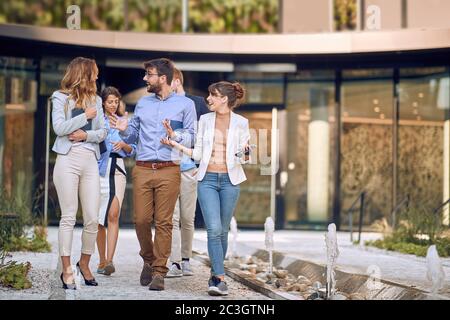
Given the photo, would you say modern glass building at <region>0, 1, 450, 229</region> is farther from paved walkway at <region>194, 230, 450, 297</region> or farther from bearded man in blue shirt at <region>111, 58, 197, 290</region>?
bearded man in blue shirt at <region>111, 58, 197, 290</region>

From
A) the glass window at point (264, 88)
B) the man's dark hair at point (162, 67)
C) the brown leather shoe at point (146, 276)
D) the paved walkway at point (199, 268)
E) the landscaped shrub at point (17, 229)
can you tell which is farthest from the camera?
the glass window at point (264, 88)

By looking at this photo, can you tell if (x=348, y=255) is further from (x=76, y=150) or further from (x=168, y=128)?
(x=76, y=150)

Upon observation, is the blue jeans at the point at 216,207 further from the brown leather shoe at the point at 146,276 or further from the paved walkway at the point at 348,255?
the paved walkway at the point at 348,255

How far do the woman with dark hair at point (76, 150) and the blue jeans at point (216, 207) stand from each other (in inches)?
34.5

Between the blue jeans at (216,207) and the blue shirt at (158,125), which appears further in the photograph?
the blue shirt at (158,125)

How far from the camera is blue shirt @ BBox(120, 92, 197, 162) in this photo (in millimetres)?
8180

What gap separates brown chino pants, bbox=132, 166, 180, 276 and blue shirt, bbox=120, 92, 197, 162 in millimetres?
124

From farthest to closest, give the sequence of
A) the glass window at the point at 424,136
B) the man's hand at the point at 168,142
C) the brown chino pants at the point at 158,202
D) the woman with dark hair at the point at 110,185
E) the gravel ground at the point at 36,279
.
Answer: the glass window at the point at 424,136
the woman with dark hair at the point at 110,185
the brown chino pants at the point at 158,202
the man's hand at the point at 168,142
the gravel ground at the point at 36,279

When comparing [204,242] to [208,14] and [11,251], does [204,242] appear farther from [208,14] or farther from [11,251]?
[208,14]

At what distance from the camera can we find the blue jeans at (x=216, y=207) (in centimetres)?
787

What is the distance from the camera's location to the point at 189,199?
941 centimetres

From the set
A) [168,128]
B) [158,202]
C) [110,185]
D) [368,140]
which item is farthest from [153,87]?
[368,140]

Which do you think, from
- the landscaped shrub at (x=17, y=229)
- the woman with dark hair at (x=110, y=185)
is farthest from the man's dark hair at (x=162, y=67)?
the landscaped shrub at (x=17, y=229)

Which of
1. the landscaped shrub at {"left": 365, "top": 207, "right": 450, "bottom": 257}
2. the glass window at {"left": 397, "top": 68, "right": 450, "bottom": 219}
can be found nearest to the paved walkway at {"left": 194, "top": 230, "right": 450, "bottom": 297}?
the landscaped shrub at {"left": 365, "top": 207, "right": 450, "bottom": 257}
